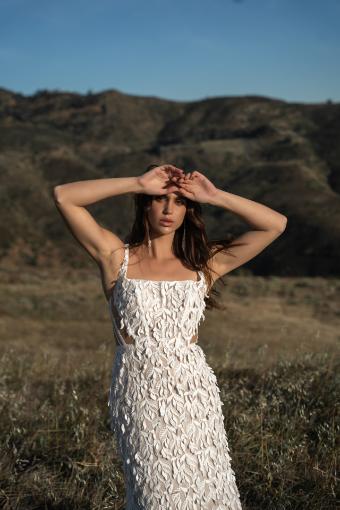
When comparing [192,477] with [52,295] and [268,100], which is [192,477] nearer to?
[52,295]

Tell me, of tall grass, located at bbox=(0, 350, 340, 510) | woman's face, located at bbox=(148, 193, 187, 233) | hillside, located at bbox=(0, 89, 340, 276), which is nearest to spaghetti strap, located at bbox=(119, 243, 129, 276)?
woman's face, located at bbox=(148, 193, 187, 233)

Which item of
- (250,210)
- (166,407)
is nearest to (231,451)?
(166,407)

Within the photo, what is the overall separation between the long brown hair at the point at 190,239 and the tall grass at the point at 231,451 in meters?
1.20

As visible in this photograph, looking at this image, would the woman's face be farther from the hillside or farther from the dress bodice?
the hillside

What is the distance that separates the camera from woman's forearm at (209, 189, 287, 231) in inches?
120

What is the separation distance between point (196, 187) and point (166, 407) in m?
1.09

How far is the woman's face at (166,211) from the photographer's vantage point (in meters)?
3.07

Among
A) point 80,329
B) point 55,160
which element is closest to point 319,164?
point 55,160

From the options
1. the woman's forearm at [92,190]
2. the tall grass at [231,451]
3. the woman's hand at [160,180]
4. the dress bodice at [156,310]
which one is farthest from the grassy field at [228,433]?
the woman's hand at [160,180]

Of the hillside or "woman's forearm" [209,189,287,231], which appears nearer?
"woman's forearm" [209,189,287,231]

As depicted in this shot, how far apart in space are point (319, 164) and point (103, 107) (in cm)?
3874

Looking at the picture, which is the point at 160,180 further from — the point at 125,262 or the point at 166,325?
the point at 166,325

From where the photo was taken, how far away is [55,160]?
2256 inches

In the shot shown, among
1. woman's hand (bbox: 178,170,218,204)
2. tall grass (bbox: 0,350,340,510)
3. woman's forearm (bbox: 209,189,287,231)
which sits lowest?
tall grass (bbox: 0,350,340,510)
